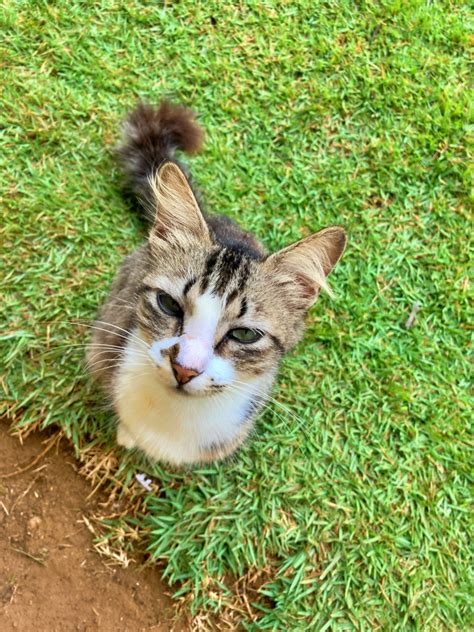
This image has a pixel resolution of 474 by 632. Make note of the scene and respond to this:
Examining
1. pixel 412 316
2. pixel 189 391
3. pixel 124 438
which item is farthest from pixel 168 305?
pixel 412 316

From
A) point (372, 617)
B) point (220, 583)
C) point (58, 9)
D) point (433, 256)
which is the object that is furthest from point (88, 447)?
point (58, 9)

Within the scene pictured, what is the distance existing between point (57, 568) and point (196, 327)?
1.28 m

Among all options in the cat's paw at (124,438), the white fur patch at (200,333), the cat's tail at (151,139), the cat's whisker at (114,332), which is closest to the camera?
the white fur patch at (200,333)

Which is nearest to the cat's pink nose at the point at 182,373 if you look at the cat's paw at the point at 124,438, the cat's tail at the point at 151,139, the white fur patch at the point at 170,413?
the white fur patch at the point at 170,413

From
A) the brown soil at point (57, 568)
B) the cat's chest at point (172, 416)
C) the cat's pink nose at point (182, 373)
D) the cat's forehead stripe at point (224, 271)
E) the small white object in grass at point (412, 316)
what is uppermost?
the cat's forehead stripe at point (224, 271)

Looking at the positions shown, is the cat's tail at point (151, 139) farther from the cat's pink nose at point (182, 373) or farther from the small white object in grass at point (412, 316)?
the small white object in grass at point (412, 316)

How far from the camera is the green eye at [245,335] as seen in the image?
165cm

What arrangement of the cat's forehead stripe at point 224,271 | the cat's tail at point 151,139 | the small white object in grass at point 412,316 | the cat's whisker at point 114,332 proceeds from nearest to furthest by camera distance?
the cat's forehead stripe at point 224,271
the cat's whisker at point 114,332
the cat's tail at point 151,139
the small white object in grass at point 412,316

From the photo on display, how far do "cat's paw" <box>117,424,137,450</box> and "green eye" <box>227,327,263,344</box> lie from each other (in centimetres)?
79

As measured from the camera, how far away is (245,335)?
5.47ft

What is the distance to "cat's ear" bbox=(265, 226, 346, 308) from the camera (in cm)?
159

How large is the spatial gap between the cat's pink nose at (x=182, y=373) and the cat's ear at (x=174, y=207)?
49 cm

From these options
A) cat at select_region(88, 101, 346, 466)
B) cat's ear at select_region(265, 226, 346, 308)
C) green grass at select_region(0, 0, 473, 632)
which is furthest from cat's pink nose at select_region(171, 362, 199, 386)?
green grass at select_region(0, 0, 473, 632)

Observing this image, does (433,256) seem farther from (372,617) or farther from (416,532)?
(372,617)
